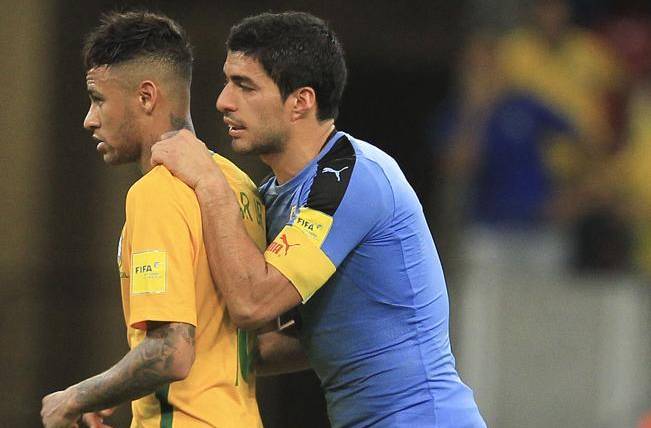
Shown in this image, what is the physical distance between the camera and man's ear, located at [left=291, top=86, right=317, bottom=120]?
4344mm

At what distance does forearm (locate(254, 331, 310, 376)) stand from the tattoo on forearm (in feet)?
2.32

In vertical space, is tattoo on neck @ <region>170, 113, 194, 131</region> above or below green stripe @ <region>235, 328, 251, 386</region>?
above

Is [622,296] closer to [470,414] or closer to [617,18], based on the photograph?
[617,18]

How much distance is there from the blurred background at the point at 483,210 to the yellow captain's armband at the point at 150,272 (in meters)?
5.36

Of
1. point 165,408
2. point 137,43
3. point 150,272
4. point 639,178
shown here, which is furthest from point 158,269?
point 639,178

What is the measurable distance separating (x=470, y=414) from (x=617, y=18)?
715 cm

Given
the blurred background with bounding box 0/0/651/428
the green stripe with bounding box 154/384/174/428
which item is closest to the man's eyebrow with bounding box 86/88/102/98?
the green stripe with bounding box 154/384/174/428

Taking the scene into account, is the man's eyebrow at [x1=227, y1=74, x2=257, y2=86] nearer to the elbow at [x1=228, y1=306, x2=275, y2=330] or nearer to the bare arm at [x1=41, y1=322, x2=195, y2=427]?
the elbow at [x1=228, y1=306, x2=275, y2=330]

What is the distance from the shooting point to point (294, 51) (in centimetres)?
432

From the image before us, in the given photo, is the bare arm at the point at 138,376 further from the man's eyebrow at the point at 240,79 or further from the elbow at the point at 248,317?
the man's eyebrow at the point at 240,79

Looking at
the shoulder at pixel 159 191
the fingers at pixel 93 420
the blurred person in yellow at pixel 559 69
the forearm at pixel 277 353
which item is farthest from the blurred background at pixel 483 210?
the shoulder at pixel 159 191

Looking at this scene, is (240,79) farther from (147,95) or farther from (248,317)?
(248,317)

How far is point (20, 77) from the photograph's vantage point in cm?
925

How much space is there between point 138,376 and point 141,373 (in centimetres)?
1
